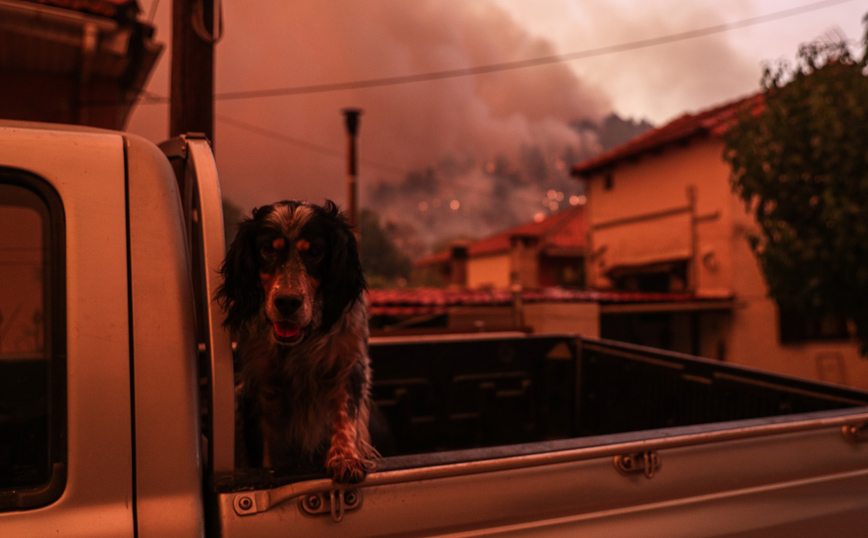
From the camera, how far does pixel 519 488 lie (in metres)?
1.34

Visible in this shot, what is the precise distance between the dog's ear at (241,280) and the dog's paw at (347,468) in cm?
40

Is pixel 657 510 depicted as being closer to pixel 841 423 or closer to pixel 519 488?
pixel 519 488

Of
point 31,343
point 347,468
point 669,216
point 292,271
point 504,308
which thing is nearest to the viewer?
point 31,343

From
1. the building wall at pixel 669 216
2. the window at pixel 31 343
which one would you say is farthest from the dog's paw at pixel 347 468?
the building wall at pixel 669 216

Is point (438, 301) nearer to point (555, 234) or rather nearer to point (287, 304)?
point (287, 304)

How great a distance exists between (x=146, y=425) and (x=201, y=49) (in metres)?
2.84

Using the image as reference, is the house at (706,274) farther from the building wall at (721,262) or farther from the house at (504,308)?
the house at (504,308)

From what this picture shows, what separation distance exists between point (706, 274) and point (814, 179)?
6.92 m

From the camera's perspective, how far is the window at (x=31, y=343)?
1.12 metres

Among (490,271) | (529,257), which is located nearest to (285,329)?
(529,257)

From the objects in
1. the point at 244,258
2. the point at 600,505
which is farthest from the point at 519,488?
the point at 244,258

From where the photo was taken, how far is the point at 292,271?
5.54 feet

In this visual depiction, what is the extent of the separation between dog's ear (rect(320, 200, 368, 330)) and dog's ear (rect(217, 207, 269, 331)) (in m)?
0.19

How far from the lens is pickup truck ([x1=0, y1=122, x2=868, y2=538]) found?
1.14m
